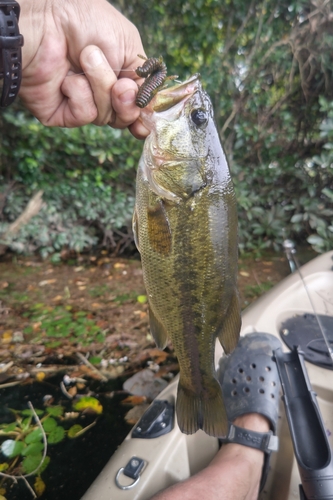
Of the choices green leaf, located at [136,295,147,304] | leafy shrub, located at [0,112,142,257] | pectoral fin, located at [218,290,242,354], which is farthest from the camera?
leafy shrub, located at [0,112,142,257]

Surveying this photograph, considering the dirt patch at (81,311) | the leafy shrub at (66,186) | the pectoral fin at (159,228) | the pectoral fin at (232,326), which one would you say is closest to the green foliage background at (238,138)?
the leafy shrub at (66,186)

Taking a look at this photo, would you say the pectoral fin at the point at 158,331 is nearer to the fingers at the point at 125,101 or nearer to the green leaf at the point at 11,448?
the fingers at the point at 125,101

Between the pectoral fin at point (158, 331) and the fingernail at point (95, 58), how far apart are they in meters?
1.19

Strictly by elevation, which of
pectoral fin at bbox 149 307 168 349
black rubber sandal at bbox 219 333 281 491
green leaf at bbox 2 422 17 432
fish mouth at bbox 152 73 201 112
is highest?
fish mouth at bbox 152 73 201 112

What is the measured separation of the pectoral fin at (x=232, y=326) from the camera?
1.52 meters

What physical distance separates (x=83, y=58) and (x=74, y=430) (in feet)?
8.26

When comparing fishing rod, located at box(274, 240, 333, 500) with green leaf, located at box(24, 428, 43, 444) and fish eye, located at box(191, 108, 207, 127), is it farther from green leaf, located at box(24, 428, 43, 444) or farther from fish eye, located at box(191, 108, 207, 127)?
green leaf, located at box(24, 428, 43, 444)

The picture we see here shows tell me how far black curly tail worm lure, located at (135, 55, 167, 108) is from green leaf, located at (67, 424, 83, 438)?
2.37 meters

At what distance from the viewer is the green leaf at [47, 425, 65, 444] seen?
8.22ft

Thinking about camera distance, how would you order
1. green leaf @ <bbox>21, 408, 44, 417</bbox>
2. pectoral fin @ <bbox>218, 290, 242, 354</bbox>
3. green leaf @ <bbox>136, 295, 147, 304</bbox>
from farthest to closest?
1. green leaf @ <bbox>136, 295, 147, 304</bbox>
2. green leaf @ <bbox>21, 408, 44, 417</bbox>
3. pectoral fin @ <bbox>218, 290, 242, 354</bbox>

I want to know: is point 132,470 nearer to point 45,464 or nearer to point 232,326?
point 232,326

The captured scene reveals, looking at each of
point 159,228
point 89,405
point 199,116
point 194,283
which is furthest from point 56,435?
point 199,116

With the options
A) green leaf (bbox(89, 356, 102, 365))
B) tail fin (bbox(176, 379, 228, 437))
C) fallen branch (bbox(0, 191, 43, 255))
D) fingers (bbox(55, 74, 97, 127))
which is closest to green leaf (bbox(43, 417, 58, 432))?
green leaf (bbox(89, 356, 102, 365))

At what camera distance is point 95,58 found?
1.58 meters
